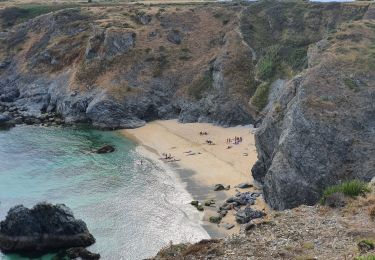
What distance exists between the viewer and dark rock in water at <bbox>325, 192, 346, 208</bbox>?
31897 mm

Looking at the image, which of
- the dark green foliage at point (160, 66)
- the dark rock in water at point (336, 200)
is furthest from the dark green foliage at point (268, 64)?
the dark rock in water at point (336, 200)

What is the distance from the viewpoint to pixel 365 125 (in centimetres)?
A: 5000

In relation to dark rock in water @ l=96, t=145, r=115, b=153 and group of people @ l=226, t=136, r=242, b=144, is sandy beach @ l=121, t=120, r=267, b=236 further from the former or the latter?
dark rock in water @ l=96, t=145, r=115, b=153

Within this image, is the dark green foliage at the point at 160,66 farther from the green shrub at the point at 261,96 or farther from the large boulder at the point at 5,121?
the large boulder at the point at 5,121

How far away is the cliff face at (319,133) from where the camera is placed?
156 ft

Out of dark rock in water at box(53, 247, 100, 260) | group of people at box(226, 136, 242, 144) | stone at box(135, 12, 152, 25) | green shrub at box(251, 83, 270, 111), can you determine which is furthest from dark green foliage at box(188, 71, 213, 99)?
dark rock in water at box(53, 247, 100, 260)

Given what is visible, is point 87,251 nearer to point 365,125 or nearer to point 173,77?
point 365,125

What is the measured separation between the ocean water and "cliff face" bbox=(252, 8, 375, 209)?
1033cm

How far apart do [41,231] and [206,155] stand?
31161mm

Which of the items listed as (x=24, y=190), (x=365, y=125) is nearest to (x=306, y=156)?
(x=365, y=125)

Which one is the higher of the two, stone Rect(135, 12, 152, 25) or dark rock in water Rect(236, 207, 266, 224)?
stone Rect(135, 12, 152, 25)

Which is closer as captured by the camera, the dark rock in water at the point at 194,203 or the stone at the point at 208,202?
the stone at the point at 208,202

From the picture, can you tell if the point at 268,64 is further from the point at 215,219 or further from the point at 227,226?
the point at 227,226

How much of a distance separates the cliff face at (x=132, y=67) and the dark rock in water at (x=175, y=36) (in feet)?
0.78
